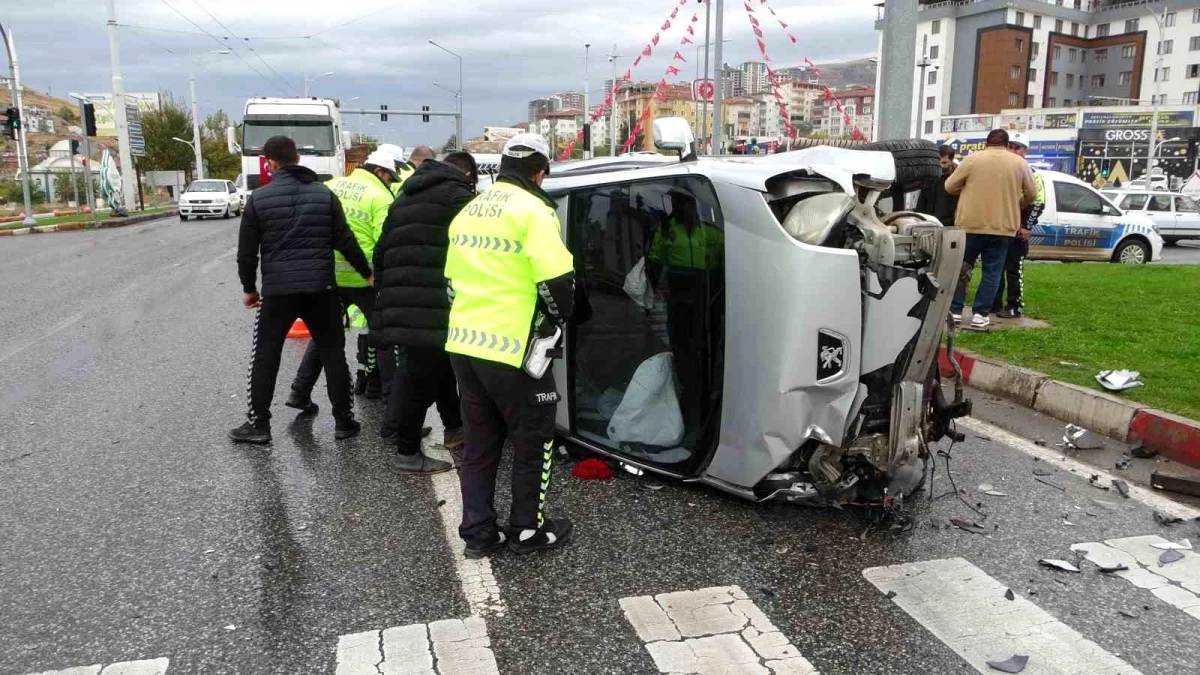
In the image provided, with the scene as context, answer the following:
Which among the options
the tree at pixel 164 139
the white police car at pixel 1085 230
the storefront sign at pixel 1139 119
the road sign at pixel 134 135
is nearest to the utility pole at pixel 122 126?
the road sign at pixel 134 135

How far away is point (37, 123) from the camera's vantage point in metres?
114

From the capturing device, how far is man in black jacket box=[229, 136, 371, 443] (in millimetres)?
5227

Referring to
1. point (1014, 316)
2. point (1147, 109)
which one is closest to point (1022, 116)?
point (1147, 109)

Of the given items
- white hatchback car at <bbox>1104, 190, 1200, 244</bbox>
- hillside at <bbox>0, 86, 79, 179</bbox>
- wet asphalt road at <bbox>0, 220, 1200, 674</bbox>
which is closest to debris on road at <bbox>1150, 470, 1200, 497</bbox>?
wet asphalt road at <bbox>0, 220, 1200, 674</bbox>

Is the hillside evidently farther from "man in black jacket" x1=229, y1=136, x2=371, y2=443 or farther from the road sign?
"man in black jacket" x1=229, y1=136, x2=371, y2=443

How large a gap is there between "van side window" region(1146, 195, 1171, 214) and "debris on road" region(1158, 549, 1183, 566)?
21.1 meters

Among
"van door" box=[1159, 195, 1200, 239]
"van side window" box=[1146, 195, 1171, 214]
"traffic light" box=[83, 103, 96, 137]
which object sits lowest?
"van door" box=[1159, 195, 1200, 239]

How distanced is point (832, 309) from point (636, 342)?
1147 millimetres

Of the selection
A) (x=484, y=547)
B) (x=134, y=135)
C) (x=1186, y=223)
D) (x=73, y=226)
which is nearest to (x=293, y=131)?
(x=73, y=226)

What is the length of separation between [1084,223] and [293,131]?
69.7ft

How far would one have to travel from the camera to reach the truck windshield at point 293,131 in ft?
84.3

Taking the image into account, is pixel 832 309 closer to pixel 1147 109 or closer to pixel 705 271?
pixel 705 271

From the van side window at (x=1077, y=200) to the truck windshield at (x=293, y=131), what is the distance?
19768 millimetres

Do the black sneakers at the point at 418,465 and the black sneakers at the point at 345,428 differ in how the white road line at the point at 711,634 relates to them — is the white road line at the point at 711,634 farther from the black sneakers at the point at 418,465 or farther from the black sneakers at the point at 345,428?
the black sneakers at the point at 345,428
